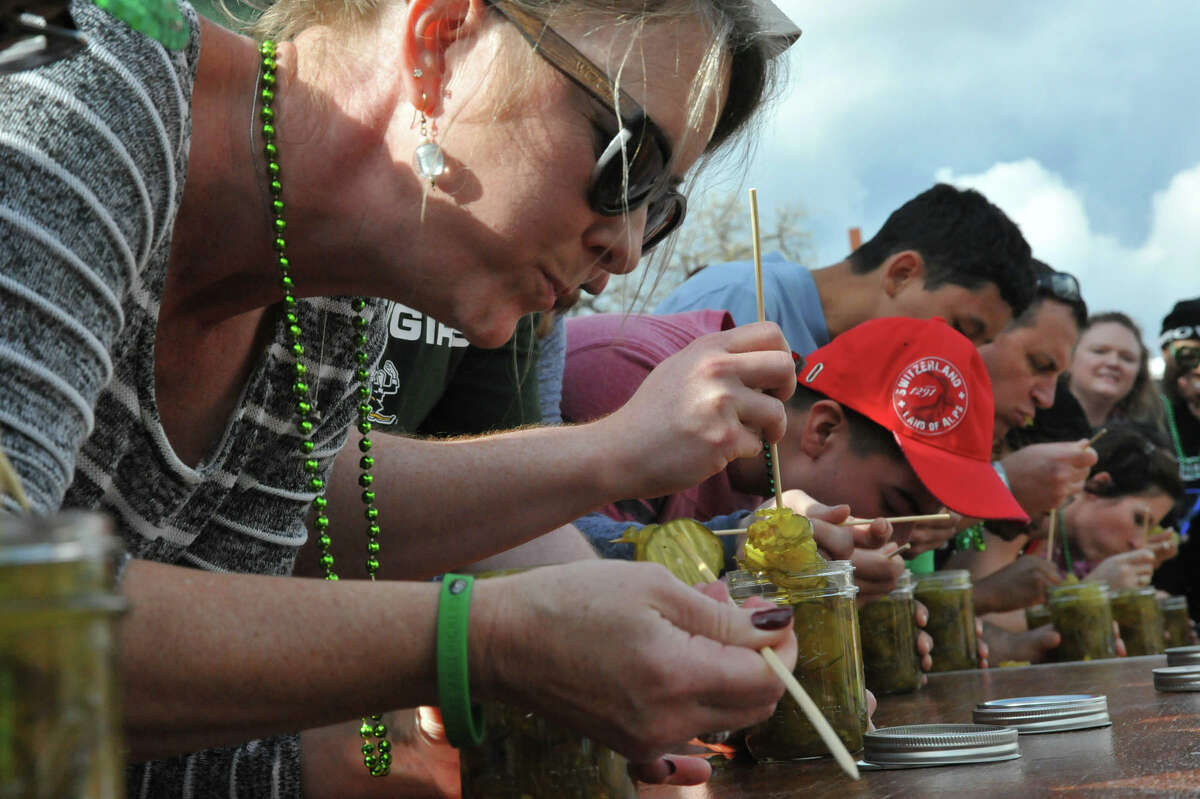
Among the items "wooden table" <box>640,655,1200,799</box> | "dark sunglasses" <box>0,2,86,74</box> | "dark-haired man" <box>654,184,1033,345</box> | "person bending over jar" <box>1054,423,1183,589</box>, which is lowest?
"wooden table" <box>640,655,1200,799</box>

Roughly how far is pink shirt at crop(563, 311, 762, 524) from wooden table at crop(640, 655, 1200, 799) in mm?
1002

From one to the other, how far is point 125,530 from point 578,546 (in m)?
0.75

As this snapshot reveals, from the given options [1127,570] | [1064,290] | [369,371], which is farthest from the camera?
[1064,290]

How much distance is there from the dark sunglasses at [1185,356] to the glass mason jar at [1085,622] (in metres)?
3.12

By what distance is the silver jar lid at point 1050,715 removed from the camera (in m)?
1.45

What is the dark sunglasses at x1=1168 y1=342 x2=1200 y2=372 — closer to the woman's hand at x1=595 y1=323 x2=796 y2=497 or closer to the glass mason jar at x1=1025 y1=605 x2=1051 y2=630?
the glass mason jar at x1=1025 y1=605 x2=1051 y2=630

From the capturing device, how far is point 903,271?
3729 mm

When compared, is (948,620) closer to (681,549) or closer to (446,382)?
(446,382)

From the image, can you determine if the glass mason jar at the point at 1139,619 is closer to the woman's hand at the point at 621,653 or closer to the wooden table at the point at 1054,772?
the wooden table at the point at 1054,772

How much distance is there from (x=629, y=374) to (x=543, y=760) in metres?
1.69

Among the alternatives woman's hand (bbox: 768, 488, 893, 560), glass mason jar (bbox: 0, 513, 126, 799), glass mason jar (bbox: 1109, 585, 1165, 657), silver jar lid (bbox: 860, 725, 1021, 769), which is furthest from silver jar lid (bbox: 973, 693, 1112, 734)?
glass mason jar (bbox: 1109, 585, 1165, 657)

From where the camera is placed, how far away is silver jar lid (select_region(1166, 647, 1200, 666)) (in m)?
2.11

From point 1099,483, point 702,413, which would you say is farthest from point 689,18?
point 1099,483

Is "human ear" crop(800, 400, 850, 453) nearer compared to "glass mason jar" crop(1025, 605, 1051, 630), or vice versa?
"human ear" crop(800, 400, 850, 453)
